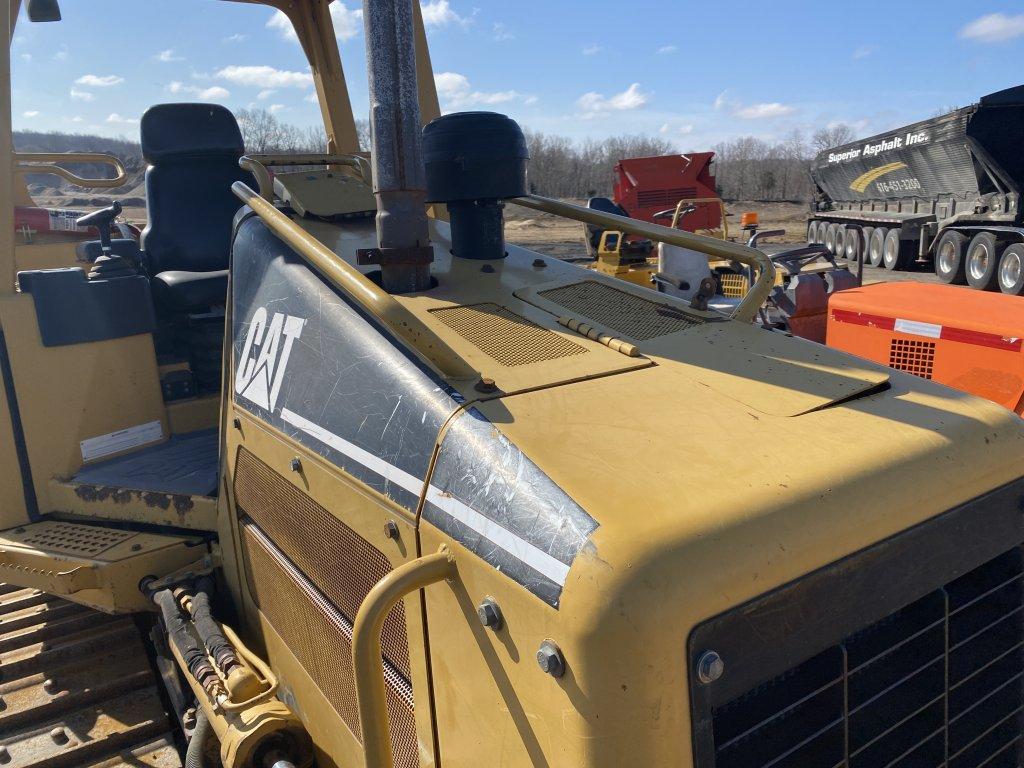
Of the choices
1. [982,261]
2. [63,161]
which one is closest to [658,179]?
[982,261]

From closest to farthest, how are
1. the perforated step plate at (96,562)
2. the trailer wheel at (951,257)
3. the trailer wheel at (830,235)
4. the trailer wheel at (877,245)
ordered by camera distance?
the perforated step plate at (96,562) < the trailer wheel at (951,257) < the trailer wheel at (877,245) < the trailer wheel at (830,235)

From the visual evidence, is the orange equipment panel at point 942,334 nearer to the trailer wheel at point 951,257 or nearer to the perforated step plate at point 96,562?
the perforated step plate at point 96,562

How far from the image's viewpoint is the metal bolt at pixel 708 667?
4.05 ft

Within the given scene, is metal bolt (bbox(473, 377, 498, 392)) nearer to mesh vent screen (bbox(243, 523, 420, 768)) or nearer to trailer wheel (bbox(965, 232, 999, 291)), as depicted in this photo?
mesh vent screen (bbox(243, 523, 420, 768))

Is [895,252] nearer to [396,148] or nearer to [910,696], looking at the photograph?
[396,148]

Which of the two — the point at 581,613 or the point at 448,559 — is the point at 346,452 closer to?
the point at 448,559

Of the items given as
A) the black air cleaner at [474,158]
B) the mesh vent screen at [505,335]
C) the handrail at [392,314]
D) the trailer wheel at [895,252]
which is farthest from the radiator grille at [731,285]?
the trailer wheel at [895,252]

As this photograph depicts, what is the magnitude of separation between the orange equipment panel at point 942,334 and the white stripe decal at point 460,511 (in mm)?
3202

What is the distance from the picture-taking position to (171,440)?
10.9 feet

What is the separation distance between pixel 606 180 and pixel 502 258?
47421 millimetres

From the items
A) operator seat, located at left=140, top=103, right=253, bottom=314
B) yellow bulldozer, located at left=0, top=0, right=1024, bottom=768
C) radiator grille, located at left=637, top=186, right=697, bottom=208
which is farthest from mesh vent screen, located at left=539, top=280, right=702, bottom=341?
radiator grille, located at left=637, top=186, right=697, bottom=208

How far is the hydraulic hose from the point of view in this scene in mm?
2033

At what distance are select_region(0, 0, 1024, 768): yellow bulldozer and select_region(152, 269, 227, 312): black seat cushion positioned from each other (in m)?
0.31

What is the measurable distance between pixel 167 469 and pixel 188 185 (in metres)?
1.94
